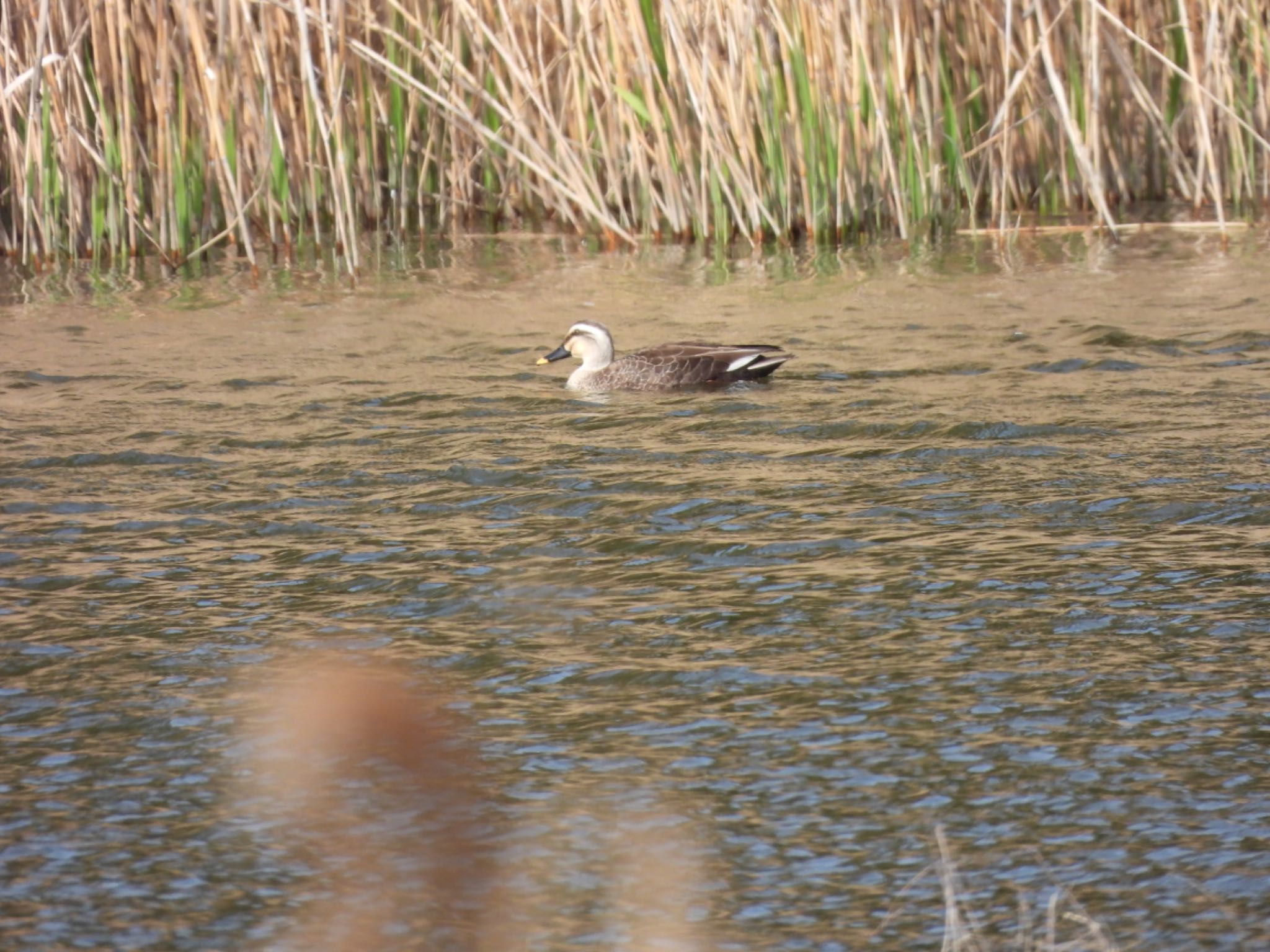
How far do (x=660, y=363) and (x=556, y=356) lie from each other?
57 centimetres

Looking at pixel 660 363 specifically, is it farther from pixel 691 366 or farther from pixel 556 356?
pixel 556 356

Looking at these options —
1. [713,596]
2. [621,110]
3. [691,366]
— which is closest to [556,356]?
[691,366]

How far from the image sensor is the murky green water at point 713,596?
11.9 feet

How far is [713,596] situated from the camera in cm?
518

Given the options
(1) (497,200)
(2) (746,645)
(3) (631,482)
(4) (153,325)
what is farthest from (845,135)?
(2) (746,645)

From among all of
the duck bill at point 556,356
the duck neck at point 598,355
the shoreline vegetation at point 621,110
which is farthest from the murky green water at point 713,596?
the shoreline vegetation at point 621,110

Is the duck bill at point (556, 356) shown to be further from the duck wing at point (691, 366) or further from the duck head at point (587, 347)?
the duck wing at point (691, 366)

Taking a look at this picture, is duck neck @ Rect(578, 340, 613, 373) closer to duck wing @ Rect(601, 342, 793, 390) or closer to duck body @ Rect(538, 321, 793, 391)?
duck body @ Rect(538, 321, 793, 391)

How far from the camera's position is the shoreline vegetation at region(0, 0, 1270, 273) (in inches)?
404

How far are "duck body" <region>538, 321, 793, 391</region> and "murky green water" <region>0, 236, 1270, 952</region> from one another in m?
0.15

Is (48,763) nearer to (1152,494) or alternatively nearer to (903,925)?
(903,925)

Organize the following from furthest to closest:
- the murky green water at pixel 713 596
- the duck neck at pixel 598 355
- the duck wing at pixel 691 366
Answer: the duck neck at pixel 598 355 < the duck wing at pixel 691 366 < the murky green water at pixel 713 596

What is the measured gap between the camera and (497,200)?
12281 millimetres

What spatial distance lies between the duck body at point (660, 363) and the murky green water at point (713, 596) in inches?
5.8
